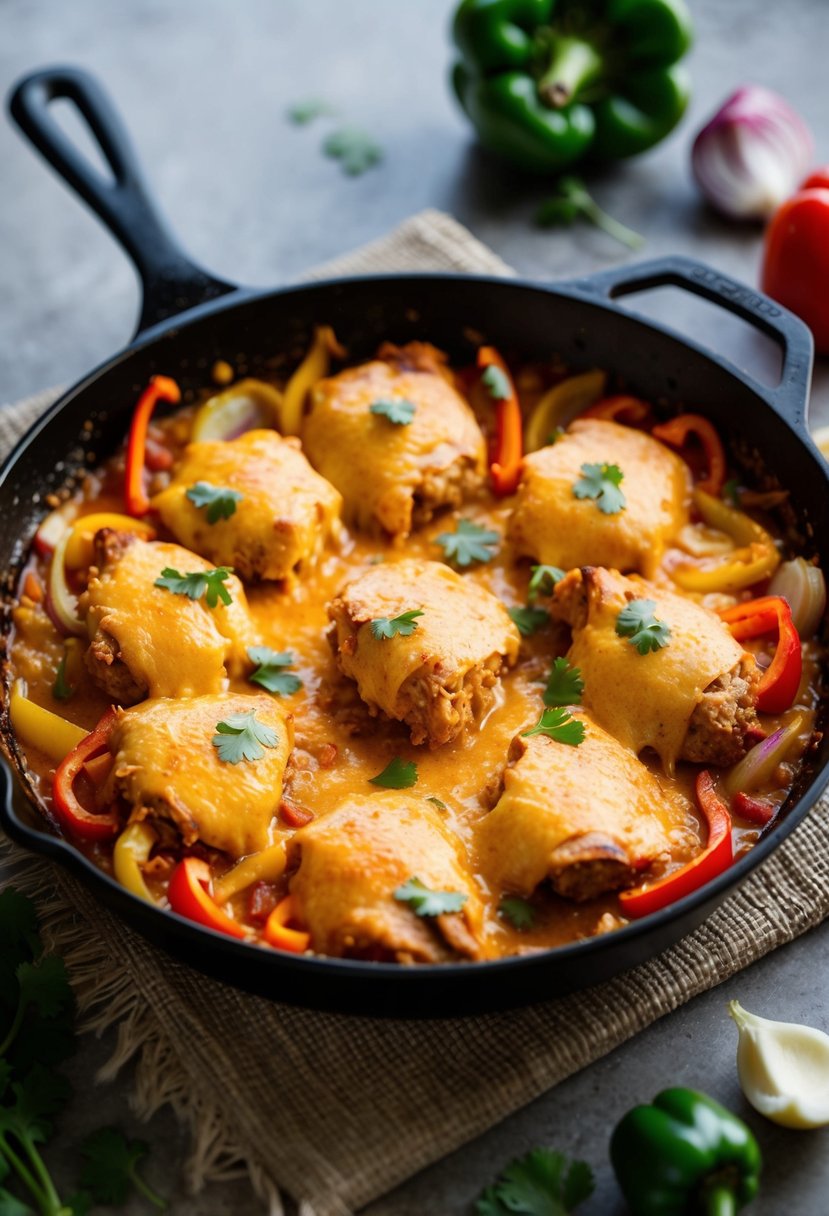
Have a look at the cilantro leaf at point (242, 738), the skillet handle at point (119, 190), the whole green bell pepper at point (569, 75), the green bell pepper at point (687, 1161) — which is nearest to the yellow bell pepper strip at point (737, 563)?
the cilantro leaf at point (242, 738)

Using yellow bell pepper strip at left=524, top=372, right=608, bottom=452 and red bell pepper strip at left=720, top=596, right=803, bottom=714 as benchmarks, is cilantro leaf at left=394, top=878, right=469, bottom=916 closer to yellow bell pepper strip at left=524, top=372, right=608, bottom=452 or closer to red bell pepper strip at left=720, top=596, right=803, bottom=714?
red bell pepper strip at left=720, top=596, right=803, bottom=714

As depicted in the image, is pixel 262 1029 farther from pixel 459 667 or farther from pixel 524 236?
pixel 524 236

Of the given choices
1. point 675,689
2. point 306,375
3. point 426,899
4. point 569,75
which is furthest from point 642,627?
point 569,75

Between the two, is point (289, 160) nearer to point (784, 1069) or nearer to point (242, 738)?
point (242, 738)

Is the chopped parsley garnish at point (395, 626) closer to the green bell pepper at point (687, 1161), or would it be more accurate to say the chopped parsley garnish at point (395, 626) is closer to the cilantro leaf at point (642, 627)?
the cilantro leaf at point (642, 627)

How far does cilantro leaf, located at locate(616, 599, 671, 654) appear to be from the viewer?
12.5ft

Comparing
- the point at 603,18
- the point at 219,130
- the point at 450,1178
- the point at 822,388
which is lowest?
the point at 450,1178

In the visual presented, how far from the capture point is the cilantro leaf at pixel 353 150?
6.53 m

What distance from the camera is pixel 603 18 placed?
6.16 metres

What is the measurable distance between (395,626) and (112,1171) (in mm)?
1620

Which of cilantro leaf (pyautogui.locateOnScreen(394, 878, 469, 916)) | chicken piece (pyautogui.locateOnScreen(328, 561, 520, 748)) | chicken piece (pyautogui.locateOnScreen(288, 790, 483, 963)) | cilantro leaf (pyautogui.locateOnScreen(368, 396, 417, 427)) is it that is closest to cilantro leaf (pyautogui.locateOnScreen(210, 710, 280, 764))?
chicken piece (pyautogui.locateOnScreen(288, 790, 483, 963))

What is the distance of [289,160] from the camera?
659 cm

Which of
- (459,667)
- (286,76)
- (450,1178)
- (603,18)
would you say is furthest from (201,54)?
(450,1178)

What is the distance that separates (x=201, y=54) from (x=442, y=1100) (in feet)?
18.9
